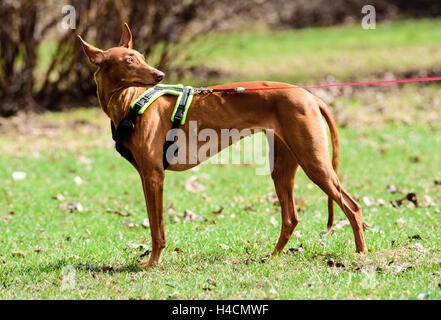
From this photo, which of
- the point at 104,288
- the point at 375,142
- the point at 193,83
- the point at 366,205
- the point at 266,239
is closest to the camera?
the point at 104,288

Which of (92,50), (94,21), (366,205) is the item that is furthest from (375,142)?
(92,50)

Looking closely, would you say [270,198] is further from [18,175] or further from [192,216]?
[18,175]

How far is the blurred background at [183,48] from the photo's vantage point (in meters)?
12.1

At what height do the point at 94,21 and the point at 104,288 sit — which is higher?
the point at 94,21

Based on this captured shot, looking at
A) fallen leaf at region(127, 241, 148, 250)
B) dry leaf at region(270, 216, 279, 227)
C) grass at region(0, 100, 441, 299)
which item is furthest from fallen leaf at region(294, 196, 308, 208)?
fallen leaf at region(127, 241, 148, 250)

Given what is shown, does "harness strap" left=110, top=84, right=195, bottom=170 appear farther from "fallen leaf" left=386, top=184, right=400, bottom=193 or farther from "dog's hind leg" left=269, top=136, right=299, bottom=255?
"fallen leaf" left=386, top=184, right=400, bottom=193

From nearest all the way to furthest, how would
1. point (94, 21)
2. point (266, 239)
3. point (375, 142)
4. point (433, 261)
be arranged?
point (433, 261) < point (266, 239) < point (375, 142) < point (94, 21)

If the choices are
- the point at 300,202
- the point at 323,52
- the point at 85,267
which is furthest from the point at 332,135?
the point at 323,52

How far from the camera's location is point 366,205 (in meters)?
7.41

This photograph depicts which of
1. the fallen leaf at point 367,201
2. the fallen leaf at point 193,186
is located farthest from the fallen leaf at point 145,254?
the fallen leaf at point 367,201

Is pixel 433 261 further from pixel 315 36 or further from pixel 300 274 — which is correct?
pixel 315 36

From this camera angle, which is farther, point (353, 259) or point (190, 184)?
point (190, 184)

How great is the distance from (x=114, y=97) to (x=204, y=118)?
0.72 m

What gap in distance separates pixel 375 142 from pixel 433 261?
5.68 metres
